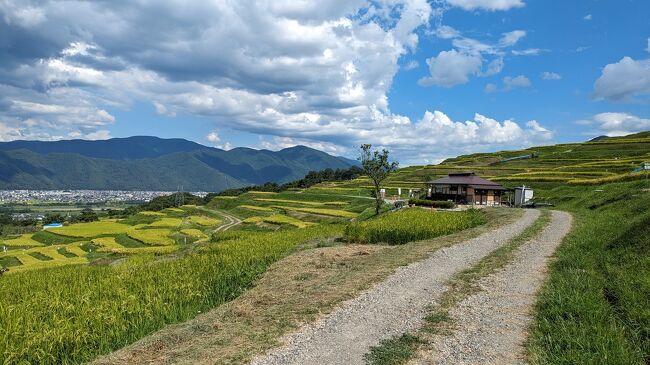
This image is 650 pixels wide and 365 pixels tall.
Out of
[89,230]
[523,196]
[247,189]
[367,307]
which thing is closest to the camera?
[367,307]

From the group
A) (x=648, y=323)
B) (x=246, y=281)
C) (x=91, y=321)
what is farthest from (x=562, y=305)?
(x=91, y=321)

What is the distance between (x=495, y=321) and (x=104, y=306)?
928cm

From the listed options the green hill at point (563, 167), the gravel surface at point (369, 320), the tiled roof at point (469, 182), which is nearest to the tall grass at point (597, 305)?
the gravel surface at point (369, 320)

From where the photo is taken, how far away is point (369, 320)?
8.64 m

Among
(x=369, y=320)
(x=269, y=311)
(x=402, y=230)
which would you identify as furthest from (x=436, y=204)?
(x=369, y=320)

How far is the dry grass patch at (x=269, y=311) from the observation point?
731 cm

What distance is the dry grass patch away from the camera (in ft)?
24.0

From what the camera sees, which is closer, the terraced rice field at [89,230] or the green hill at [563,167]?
the terraced rice field at [89,230]

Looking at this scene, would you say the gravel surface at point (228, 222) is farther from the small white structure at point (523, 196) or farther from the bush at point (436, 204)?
the small white structure at point (523, 196)

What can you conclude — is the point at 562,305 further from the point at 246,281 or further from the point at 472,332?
the point at 246,281

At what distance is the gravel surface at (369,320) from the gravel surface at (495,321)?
0.90 meters

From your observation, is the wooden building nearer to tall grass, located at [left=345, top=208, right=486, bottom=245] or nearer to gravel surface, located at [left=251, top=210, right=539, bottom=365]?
tall grass, located at [left=345, top=208, right=486, bottom=245]

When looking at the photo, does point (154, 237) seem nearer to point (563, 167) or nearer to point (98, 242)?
point (98, 242)

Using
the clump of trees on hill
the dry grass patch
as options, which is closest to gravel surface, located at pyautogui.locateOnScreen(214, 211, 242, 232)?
the dry grass patch
